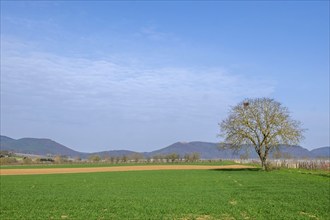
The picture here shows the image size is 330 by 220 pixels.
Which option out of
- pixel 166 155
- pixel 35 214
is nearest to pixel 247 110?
pixel 35 214

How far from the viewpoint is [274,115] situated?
248 ft

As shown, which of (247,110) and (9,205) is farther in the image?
(247,110)

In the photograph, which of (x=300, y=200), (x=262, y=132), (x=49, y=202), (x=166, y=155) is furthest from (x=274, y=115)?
(x=166, y=155)

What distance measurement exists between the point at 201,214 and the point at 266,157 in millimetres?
57808

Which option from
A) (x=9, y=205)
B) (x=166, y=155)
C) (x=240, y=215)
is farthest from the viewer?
(x=166, y=155)

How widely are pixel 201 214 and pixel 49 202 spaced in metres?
11.9

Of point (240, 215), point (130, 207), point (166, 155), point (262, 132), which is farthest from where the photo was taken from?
point (166, 155)

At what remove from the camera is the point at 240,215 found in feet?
72.2

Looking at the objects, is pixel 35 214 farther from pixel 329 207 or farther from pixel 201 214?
pixel 329 207

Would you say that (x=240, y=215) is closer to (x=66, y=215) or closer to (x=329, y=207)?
(x=329, y=207)

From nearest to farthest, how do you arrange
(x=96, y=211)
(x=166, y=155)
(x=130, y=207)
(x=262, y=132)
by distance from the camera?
1. (x=96, y=211)
2. (x=130, y=207)
3. (x=262, y=132)
4. (x=166, y=155)

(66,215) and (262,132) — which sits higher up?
(262,132)

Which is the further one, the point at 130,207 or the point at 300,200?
the point at 300,200

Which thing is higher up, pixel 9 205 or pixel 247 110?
pixel 247 110
